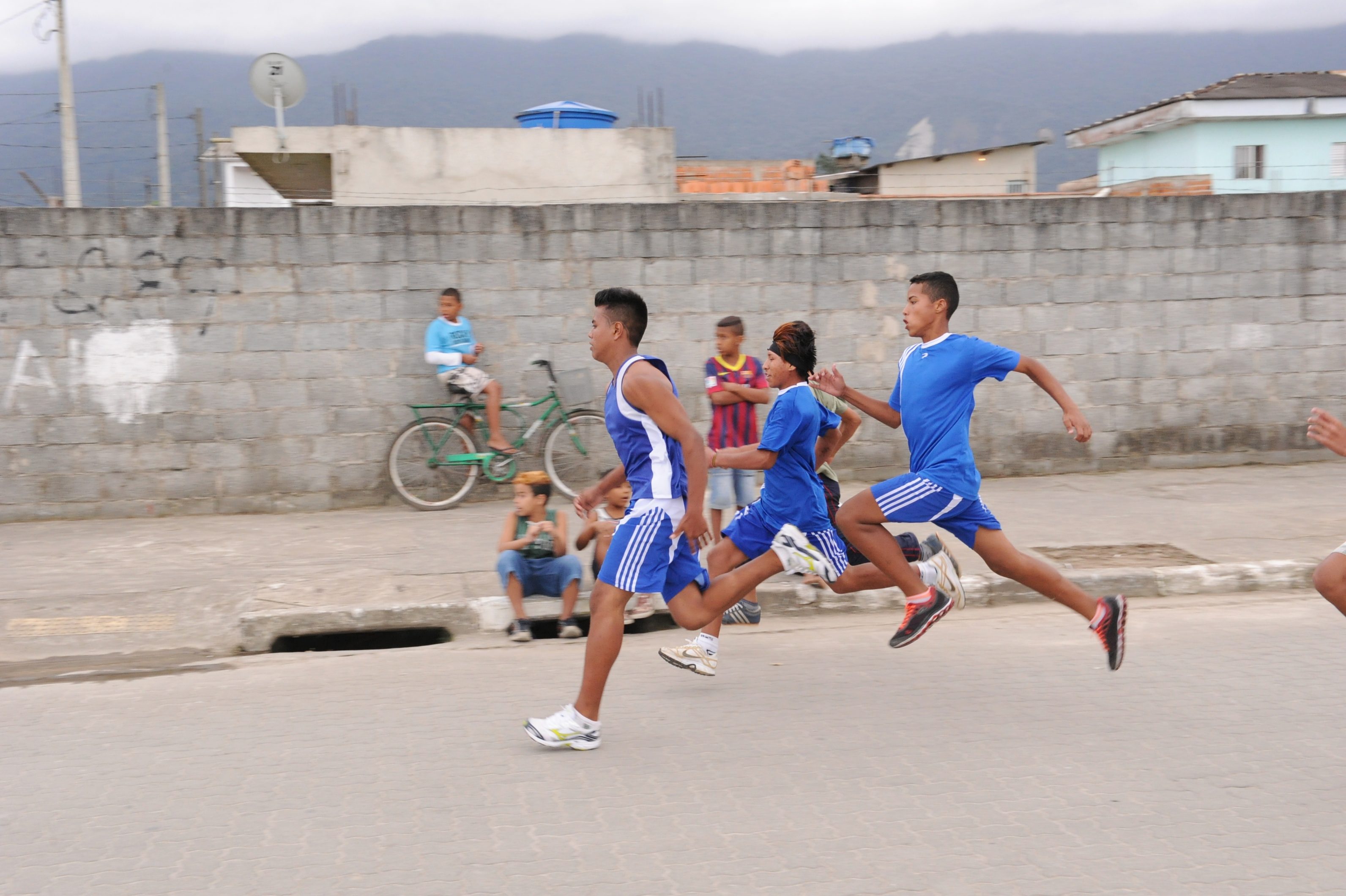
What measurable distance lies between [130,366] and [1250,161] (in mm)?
33479

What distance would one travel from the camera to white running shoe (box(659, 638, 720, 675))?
498 centimetres

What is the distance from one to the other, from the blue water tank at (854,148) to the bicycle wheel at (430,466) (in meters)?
27.9

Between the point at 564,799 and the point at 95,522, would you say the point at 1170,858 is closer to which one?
the point at 564,799

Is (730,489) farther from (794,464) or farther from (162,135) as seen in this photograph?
(162,135)

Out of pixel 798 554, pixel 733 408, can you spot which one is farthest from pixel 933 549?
pixel 733 408

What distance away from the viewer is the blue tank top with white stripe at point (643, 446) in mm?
4344

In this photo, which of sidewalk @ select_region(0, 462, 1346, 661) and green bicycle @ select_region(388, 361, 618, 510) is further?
green bicycle @ select_region(388, 361, 618, 510)

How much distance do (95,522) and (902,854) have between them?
7.34m

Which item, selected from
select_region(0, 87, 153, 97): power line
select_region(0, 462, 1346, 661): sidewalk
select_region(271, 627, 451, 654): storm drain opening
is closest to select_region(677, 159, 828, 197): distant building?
select_region(0, 87, 153, 97): power line

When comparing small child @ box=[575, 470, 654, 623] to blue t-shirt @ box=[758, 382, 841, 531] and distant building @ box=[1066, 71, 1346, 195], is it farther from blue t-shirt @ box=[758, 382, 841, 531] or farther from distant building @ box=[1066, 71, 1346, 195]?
distant building @ box=[1066, 71, 1346, 195]

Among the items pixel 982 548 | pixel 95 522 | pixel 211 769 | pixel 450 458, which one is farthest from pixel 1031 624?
pixel 95 522

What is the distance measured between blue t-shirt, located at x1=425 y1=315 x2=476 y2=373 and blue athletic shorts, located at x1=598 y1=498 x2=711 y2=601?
15.9 feet

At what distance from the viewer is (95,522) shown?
8719 millimetres

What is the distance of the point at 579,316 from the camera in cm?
941
